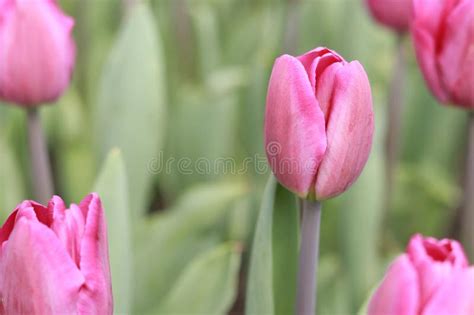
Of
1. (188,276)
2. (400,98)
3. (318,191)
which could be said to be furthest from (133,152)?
(318,191)

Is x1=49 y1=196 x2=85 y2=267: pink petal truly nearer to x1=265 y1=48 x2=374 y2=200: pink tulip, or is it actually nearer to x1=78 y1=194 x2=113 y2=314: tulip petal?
x1=78 y1=194 x2=113 y2=314: tulip petal

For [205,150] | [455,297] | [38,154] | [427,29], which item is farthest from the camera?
[205,150]

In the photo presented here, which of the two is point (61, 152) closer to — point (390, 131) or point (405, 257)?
point (390, 131)

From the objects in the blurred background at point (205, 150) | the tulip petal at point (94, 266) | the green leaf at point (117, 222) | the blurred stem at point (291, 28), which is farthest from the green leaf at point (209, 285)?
the blurred stem at point (291, 28)

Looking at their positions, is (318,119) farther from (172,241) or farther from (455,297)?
(172,241)

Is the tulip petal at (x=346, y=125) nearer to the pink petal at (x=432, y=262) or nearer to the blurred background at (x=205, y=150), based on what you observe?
the pink petal at (x=432, y=262)

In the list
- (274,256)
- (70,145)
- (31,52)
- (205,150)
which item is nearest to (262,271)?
(274,256)
